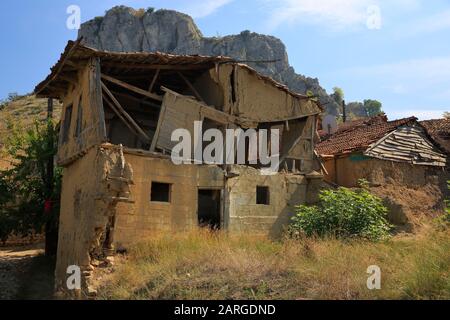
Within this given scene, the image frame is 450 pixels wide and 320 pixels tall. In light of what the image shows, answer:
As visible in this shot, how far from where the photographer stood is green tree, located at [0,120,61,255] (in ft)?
63.7

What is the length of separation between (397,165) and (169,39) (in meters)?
59.8

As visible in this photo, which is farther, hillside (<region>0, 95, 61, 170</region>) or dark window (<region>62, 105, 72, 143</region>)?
hillside (<region>0, 95, 61, 170</region>)

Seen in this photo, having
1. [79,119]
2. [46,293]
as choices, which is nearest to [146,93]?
[79,119]

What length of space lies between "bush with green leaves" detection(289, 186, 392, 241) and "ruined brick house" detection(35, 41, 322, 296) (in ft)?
8.56

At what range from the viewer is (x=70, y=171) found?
50.2 feet

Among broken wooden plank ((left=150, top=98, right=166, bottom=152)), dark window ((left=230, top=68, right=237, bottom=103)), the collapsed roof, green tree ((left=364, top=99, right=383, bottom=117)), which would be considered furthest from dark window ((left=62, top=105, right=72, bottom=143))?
green tree ((left=364, top=99, right=383, bottom=117))

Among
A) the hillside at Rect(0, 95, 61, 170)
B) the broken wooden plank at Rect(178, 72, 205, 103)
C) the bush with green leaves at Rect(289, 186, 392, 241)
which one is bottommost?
the bush with green leaves at Rect(289, 186, 392, 241)

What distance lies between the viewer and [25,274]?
57.1 feet

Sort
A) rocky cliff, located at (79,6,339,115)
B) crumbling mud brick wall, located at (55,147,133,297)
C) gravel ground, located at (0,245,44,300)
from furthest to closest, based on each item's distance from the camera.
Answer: rocky cliff, located at (79,6,339,115), gravel ground, located at (0,245,44,300), crumbling mud brick wall, located at (55,147,133,297)

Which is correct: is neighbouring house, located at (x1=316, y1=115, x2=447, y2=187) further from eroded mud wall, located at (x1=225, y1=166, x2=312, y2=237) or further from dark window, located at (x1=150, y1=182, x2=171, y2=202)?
dark window, located at (x1=150, y1=182, x2=171, y2=202)

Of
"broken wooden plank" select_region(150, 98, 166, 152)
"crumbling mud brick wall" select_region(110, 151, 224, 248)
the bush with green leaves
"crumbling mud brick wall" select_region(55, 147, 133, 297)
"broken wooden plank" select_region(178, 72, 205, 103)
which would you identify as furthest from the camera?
"broken wooden plank" select_region(178, 72, 205, 103)

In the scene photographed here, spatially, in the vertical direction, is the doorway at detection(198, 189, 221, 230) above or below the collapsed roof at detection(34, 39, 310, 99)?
below

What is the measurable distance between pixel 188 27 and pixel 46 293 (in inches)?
2525

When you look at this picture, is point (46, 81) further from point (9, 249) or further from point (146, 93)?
point (9, 249)
